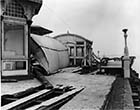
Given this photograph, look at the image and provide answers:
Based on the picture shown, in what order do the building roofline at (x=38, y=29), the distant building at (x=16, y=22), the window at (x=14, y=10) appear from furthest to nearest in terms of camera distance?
the building roofline at (x=38, y=29)
the window at (x=14, y=10)
the distant building at (x=16, y=22)

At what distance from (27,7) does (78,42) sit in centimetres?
1144

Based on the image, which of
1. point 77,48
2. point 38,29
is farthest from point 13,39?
point 77,48

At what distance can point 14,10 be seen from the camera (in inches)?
435

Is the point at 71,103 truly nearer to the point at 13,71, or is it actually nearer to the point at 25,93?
the point at 25,93

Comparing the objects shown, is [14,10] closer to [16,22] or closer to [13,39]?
[16,22]

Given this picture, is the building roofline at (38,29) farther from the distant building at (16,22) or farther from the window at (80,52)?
the distant building at (16,22)

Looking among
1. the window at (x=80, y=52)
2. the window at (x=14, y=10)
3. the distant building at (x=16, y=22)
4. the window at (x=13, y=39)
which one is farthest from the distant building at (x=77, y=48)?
the window at (x=14, y=10)

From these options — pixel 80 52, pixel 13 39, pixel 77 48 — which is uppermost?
pixel 13 39

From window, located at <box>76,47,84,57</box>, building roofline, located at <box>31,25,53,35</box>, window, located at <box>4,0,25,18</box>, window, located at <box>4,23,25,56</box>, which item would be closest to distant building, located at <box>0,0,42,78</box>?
window, located at <box>4,0,25,18</box>

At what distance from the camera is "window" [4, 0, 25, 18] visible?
35.8ft

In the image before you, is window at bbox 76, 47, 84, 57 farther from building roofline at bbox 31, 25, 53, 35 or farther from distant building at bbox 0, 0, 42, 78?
distant building at bbox 0, 0, 42, 78

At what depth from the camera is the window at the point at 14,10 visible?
1091 cm

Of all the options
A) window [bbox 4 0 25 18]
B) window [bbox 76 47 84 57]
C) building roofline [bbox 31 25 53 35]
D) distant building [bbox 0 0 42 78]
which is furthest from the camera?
window [bbox 76 47 84 57]

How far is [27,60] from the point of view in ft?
38.0
